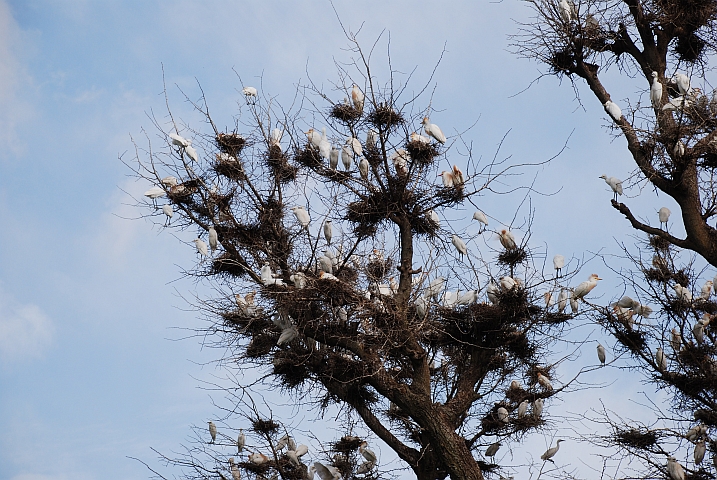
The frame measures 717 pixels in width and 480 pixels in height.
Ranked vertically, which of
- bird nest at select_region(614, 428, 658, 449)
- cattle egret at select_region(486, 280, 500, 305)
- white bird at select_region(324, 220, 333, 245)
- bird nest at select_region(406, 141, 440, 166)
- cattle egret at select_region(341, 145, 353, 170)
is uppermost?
cattle egret at select_region(341, 145, 353, 170)

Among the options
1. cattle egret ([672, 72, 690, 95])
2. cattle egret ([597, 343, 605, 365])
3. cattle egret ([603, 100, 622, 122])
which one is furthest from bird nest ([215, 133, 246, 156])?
cattle egret ([672, 72, 690, 95])

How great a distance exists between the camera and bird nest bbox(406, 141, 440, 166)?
7930 millimetres

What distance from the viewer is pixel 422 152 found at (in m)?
7.95

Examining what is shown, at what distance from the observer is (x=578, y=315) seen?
7.92m

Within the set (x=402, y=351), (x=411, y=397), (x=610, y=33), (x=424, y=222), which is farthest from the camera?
(x=610, y=33)

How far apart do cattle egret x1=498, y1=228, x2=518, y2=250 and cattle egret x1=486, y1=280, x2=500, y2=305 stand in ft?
1.57

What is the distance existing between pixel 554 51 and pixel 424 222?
234 cm

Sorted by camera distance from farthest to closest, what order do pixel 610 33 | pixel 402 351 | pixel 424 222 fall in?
pixel 610 33, pixel 424 222, pixel 402 351

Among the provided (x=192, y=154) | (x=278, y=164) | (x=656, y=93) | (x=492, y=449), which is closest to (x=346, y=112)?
(x=278, y=164)

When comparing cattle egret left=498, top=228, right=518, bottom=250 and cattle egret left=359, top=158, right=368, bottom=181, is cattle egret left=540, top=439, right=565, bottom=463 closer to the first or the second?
cattle egret left=498, top=228, right=518, bottom=250

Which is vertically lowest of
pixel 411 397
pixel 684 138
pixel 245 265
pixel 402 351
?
pixel 411 397

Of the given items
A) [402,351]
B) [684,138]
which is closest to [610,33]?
[684,138]

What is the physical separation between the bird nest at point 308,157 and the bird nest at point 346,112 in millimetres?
431

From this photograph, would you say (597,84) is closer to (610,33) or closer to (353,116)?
(610,33)
